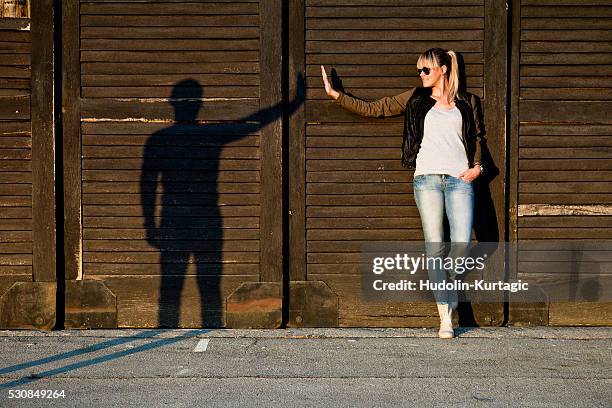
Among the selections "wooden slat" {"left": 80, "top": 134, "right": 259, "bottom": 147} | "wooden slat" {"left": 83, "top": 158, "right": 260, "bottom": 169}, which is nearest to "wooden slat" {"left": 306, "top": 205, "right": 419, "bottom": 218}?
"wooden slat" {"left": 83, "top": 158, "right": 260, "bottom": 169}

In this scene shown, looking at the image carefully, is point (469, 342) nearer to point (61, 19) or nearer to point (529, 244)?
point (529, 244)

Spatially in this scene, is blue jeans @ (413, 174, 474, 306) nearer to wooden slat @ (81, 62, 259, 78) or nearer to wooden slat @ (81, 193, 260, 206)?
wooden slat @ (81, 193, 260, 206)

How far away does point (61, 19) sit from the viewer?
22.3ft

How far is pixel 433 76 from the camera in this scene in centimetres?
669

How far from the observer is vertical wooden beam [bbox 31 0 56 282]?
266 inches

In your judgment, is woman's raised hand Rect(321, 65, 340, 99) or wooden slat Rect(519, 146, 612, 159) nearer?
woman's raised hand Rect(321, 65, 340, 99)

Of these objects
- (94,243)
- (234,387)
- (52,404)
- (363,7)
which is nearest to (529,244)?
(363,7)

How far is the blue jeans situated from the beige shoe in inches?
2.1

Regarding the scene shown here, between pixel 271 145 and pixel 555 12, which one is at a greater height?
pixel 555 12

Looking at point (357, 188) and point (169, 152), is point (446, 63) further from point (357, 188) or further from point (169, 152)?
point (169, 152)

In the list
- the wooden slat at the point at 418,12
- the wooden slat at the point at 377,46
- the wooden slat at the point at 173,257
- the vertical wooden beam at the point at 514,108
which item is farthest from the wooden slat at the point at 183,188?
the vertical wooden beam at the point at 514,108

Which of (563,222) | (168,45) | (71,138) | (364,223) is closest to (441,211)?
(364,223)

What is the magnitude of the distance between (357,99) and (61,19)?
229cm

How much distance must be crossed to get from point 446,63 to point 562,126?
3.34ft
